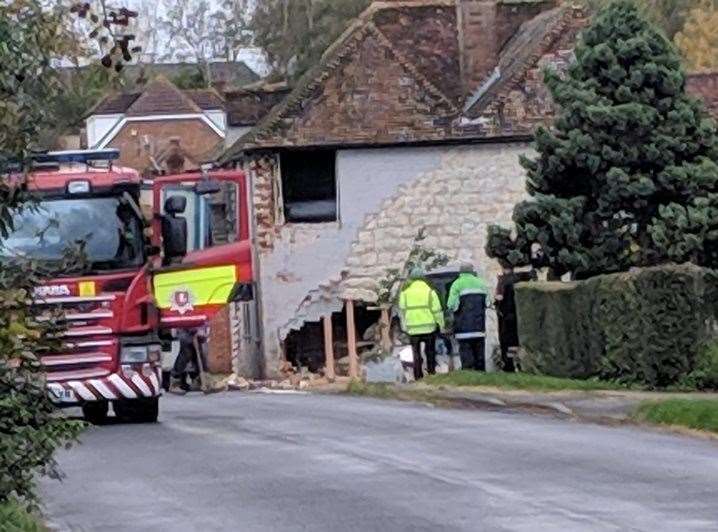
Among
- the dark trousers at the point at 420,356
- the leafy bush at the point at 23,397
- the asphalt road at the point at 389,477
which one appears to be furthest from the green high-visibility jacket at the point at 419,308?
the leafy bush at the point at 23,397

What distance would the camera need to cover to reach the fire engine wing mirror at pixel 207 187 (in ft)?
65.2

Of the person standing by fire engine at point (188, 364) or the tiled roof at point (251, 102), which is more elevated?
the tiled roof at point (251, 102)

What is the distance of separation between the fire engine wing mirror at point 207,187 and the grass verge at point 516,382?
4.87 metres

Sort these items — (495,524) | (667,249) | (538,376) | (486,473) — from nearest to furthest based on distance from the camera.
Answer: (495,524)
(486,473)
(538,376)
(667,249)

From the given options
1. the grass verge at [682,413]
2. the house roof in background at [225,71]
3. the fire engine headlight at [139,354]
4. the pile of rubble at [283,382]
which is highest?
the house roof in background at [225,71]

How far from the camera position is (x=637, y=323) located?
21.9m

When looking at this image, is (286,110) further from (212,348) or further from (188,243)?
(188,243)

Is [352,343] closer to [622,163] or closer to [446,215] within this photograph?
[446,215]

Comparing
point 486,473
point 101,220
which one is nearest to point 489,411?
point 101,220

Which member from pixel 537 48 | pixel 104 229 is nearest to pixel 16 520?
pixel 104 229

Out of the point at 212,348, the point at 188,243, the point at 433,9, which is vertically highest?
the point at 433,9

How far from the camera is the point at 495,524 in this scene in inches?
462

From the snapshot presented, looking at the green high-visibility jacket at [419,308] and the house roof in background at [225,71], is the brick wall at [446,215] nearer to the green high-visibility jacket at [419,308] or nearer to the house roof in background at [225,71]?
the green high-visibility jacket at [419,308]

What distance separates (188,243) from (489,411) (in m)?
3.81
